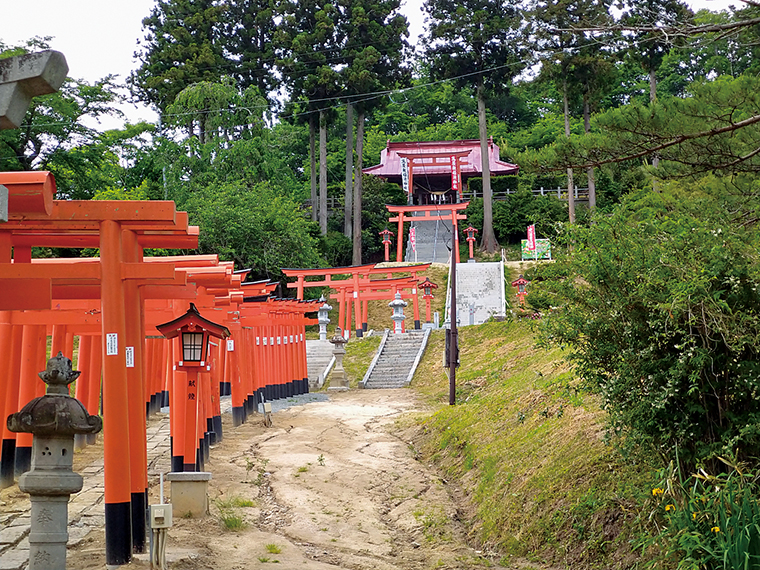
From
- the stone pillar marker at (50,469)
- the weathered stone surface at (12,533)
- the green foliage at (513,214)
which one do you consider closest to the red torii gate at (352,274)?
the green foliage at (513,214)

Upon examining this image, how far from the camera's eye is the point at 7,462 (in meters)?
10.9

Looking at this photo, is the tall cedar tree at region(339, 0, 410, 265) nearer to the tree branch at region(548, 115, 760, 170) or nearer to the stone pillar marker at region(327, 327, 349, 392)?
the stone pillar marker at region(327, 327, 349, 392)

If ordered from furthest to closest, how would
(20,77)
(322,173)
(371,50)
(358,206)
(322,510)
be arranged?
(322,173) → (358,206) → (371,50) → (322,510) → (20,77)

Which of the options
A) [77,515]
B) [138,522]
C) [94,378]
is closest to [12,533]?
[77,515]

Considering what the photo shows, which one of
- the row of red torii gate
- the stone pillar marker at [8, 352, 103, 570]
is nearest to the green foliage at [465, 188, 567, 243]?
the row of red torii gate

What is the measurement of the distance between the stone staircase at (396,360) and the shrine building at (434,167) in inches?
653

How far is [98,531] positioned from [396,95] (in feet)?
172

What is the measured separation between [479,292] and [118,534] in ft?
96.2

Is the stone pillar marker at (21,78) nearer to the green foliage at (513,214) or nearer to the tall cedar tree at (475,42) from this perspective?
the tall cedar tree at (475,42)

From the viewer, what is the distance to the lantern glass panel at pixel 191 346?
10391mm

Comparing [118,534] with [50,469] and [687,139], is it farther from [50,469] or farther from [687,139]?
[687,139]

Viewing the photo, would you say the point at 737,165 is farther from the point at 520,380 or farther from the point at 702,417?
the point at 520,380

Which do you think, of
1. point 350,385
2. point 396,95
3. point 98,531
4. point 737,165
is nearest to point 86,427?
point 98,531

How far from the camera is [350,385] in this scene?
2511cm
